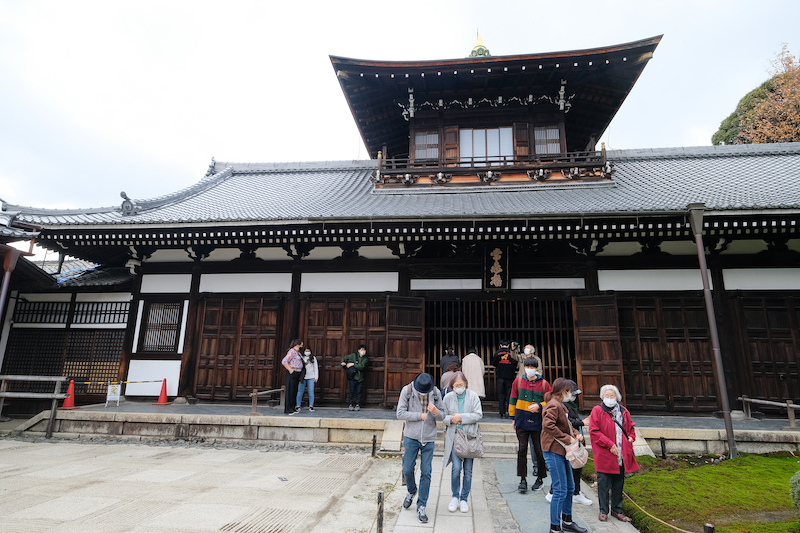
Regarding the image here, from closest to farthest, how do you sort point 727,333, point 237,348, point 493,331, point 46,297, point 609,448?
1. point 609,448
2. point 727,333
3. point 237,348
4. point 493,331
5. point 46,297

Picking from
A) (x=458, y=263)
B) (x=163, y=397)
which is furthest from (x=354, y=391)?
(x=163, y=397)

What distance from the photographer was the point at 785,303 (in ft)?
28.9

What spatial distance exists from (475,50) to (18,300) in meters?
17.9

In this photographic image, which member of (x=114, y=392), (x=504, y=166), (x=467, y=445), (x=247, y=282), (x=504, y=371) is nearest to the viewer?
(x=467, y=445)

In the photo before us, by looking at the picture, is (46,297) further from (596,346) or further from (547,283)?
(596,346)

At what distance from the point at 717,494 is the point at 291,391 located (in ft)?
23.9

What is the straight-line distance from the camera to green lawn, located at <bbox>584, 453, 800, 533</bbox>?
13.3ft

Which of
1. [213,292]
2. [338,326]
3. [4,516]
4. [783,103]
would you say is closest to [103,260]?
[213,292]

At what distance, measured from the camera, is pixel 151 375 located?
10.1 meters

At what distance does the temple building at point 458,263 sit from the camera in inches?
344

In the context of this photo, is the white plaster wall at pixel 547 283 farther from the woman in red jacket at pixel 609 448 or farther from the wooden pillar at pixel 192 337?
the wooden pillar at pixel 192 337

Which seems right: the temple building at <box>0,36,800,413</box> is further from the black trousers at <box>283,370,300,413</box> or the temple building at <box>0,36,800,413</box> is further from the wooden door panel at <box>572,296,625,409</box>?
the black trousers at <box>283,370,300,413</box>

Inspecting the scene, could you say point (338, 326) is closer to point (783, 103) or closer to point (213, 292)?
point (213, 292)

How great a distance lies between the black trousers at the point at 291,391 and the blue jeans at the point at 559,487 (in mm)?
5992
